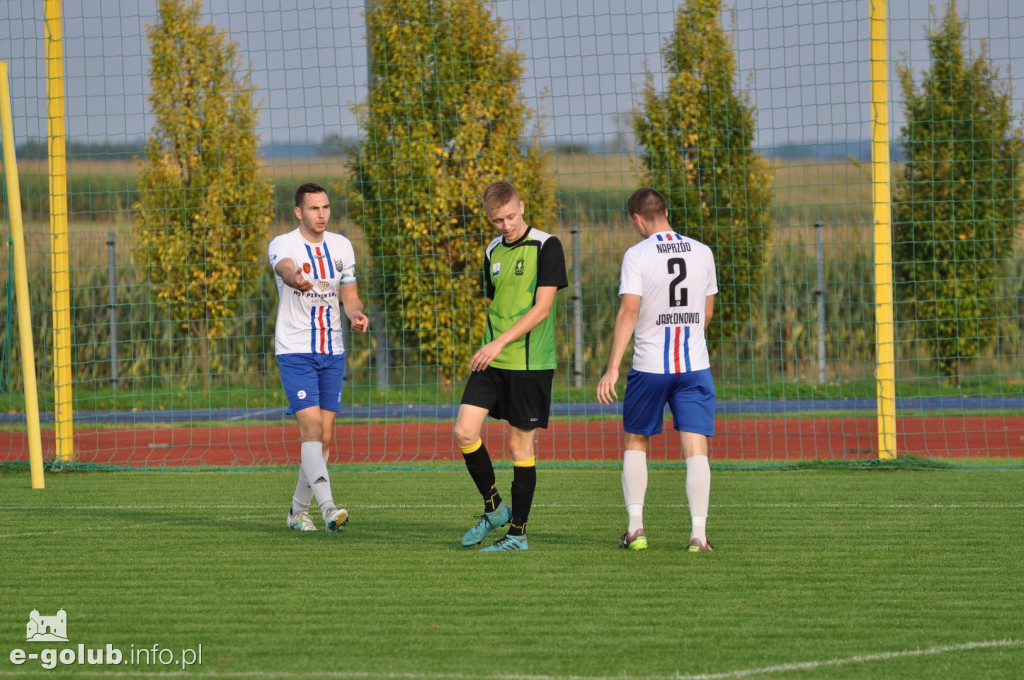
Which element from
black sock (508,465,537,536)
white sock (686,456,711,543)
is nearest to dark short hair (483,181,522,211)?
black sock (508,465,537,536)

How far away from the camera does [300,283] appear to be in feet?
20.8

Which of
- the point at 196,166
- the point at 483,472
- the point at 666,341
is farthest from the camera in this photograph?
the point at 196,166

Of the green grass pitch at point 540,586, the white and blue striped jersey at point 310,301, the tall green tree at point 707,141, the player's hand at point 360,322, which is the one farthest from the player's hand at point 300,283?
the tall green tree at point 707,141

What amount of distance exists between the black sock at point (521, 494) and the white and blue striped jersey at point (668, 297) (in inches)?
31.5

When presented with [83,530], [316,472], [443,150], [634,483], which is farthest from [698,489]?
[443,150]

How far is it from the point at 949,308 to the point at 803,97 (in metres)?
7.32

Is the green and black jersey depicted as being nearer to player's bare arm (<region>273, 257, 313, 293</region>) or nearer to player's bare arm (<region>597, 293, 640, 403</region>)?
player's bare arm (<region>597, 293, 640, 403</region>)

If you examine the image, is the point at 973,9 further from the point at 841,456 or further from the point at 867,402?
the point at 867,402

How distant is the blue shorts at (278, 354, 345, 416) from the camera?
21.6ft

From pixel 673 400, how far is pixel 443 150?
28.4ft

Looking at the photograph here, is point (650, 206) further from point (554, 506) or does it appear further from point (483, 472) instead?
point (554, 506)

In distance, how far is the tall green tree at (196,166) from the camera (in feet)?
50.1

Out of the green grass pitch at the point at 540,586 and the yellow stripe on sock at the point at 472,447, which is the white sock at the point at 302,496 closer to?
the green grass pitch at the point at 540,586

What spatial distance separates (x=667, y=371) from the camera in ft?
19.2
